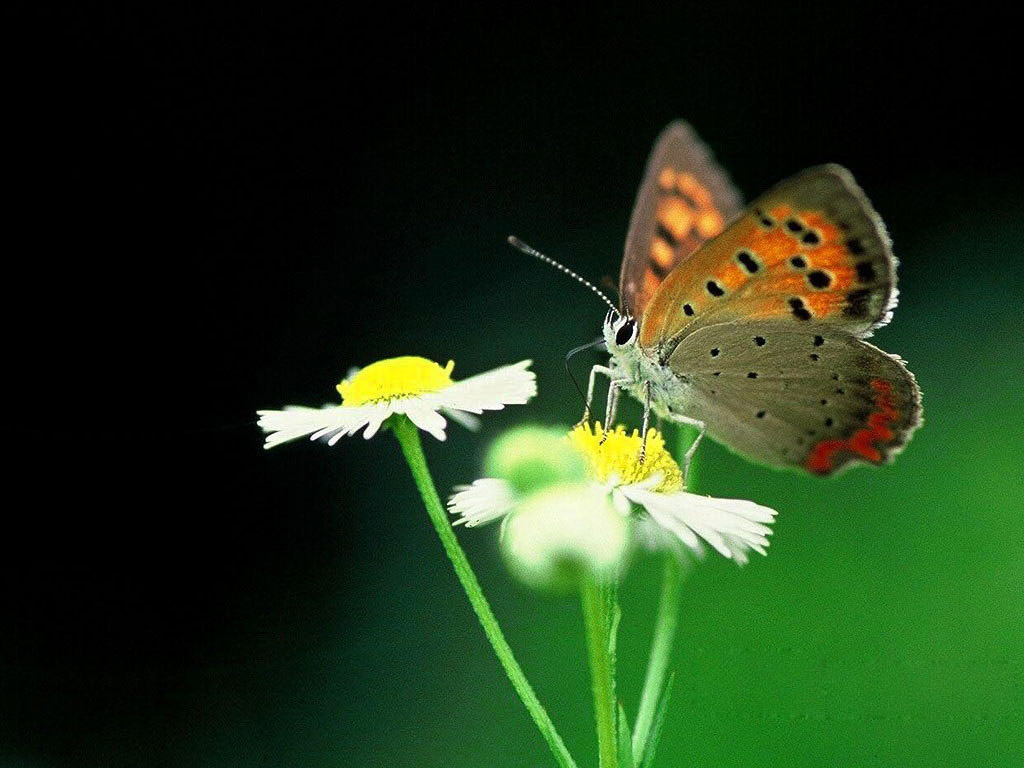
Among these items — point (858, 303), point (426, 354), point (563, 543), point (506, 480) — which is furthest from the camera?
point (426, 354)

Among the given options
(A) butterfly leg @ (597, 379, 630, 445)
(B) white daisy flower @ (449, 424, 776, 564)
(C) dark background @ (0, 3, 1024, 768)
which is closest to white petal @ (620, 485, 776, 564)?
(B) white daisy flower @ (449, 424, 776, 564)

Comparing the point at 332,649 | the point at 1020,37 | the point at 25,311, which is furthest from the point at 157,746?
the point at 1020,37

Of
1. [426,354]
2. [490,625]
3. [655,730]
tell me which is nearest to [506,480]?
[490,625]

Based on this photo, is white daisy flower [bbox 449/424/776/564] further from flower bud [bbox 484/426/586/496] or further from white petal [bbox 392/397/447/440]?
flower bud [bbox 484/426/586/496]

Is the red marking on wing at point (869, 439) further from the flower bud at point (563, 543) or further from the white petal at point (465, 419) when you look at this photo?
the flower bud at point (563, 543)

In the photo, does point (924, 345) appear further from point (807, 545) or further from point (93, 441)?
point (93, 441)

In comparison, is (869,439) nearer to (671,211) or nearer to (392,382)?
(671,211)

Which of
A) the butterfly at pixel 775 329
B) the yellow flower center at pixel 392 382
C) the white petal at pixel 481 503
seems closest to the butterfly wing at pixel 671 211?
the butterfly at pixel 775 329
